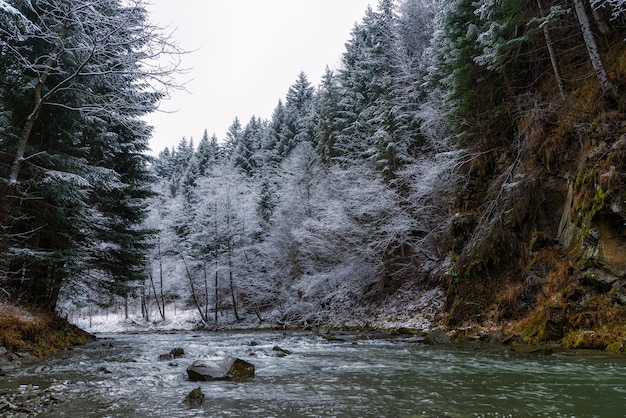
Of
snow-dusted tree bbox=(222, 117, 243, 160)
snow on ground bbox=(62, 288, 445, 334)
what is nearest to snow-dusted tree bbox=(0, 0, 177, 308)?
snow on ground bbox=(62, 288, 445, 334)

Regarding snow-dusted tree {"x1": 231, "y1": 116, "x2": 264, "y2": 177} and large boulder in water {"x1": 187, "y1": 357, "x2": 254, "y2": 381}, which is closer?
large boulder in water {"x1": 187, "y1": 357, "x2": 254, "y2": 381}

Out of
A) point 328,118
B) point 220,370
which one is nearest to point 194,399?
point 220,370

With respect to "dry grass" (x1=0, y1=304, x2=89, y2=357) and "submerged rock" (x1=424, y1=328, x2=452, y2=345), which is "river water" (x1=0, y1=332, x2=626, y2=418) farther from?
"submerged rock" (x1=424, y1=328, x2=452, y2=345)

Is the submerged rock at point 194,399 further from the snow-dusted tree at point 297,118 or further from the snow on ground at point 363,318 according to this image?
the snow-dusted tree at point 297,118

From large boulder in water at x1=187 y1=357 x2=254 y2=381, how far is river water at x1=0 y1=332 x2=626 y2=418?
196mm

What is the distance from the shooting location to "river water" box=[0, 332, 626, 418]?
453 centimetres

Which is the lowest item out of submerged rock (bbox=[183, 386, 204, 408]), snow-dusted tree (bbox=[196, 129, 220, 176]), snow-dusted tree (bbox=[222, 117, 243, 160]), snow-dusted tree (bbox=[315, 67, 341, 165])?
submerged rock (bbox=[183, 386, 204, 408])

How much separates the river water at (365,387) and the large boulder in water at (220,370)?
196mm

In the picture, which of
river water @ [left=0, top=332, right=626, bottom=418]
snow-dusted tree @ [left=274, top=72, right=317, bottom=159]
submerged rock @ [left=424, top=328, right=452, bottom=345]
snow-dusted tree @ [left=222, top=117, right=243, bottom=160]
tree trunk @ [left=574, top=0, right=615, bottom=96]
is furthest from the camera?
snow-dusted tree @ [left=222, top=117, right=243, bottom=160]

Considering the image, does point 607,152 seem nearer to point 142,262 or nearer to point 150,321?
point 142,262

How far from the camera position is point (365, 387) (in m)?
5.86

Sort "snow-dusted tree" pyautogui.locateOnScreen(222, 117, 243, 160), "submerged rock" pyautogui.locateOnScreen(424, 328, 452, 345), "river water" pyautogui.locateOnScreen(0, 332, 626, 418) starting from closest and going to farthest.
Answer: "river water" pyautogui.locateOnScreen(0, 332, 626, 418) < "submerged rock" pyautogui.locateOnScreen(424, 328, 452, 345) < "snow-dusted tree" pyautogui.locateOnScreen(222, 117, 243, 160)

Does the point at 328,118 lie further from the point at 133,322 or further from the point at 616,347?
the point at 616,347

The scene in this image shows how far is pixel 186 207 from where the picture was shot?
1452 inches
